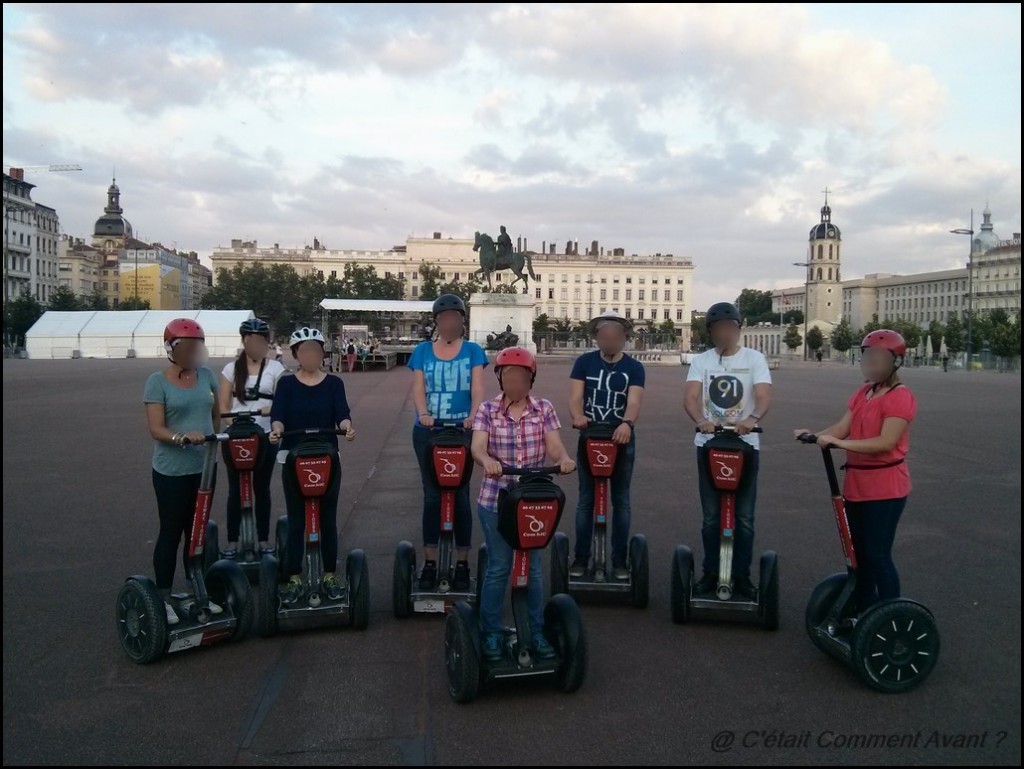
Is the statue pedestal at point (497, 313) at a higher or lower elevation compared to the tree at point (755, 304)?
lower

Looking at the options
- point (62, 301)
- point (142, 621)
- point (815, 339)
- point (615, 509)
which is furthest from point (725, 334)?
point (815, 339)

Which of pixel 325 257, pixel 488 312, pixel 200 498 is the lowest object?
pixel 200 498

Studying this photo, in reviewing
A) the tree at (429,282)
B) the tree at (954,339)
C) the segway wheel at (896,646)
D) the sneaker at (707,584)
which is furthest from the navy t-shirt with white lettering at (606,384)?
the tree at (429,282)

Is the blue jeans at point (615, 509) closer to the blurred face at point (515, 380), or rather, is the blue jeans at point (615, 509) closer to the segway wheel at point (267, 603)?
the blurred face at point (515, 380)

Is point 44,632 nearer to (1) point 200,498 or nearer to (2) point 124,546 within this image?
(1) point 200,498

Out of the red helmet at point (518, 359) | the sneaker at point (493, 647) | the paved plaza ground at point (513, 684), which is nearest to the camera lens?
the paved plaza ground at point (513, 684)

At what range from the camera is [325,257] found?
128 metres

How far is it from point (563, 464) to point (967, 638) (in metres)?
2.77

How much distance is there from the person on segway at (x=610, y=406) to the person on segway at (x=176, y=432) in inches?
92.6

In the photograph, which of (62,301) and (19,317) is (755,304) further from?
(19,317)

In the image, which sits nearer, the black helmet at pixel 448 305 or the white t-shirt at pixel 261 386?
Result: the black helmet at pixel 448 305

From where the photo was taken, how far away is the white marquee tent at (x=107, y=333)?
2359 inches

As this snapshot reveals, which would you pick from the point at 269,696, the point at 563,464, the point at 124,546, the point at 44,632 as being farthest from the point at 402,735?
the point at 124,546

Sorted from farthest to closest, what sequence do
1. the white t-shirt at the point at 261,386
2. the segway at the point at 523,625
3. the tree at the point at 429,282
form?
the tree at the point at 429,282 < the white t-shirt at the point at 261,386 < the segway at the point at 523,625
